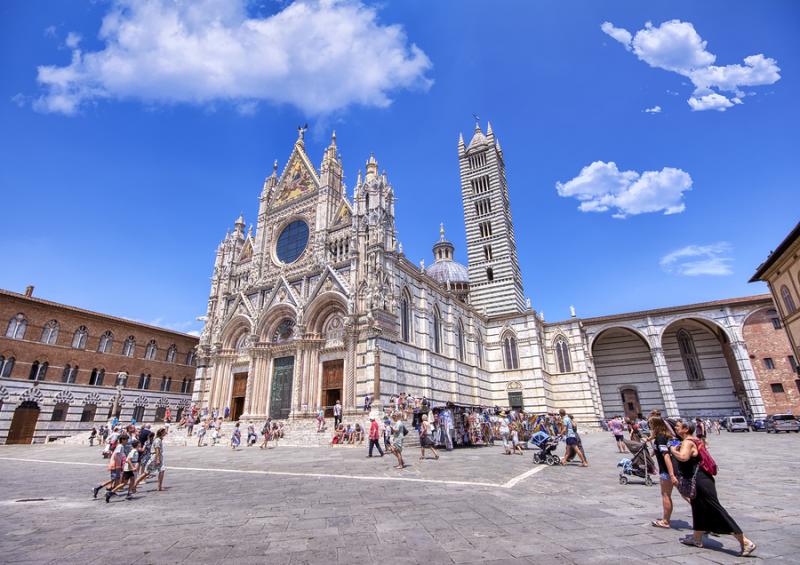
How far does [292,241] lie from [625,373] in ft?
110

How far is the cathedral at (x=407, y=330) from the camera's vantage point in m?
24.1

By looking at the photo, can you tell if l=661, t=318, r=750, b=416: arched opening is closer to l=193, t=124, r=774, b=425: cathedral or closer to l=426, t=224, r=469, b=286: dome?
l=193, t=124, r=774, b=425: cathedral

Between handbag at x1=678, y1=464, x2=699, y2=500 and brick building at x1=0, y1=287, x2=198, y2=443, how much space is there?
34016mm

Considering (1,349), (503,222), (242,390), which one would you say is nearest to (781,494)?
(242,390)

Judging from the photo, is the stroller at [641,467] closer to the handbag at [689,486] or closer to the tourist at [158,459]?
the handbag at [689,486]

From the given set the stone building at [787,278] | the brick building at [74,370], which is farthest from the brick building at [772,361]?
the brick building at [74,370]

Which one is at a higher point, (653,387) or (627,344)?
(627,344)

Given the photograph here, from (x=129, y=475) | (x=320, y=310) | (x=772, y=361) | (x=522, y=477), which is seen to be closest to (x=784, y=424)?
(x=772, y=361)

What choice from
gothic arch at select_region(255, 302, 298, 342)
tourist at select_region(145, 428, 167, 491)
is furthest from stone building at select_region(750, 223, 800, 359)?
gothic arch at select_region(255, 302, 298, 342)

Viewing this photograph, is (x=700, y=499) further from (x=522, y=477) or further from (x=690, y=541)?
(x=522, y=477)

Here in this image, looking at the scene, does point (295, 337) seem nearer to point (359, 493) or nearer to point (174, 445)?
point (174, 445)

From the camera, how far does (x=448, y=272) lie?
48.8m

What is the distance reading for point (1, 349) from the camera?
2522 centimetres

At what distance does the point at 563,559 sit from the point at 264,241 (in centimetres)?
3109
